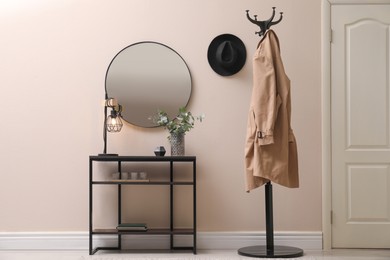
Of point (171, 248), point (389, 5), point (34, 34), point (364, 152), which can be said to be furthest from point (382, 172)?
point (34, 34)

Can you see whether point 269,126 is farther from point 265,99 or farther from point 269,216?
point 269,216

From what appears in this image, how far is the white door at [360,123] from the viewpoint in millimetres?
5449

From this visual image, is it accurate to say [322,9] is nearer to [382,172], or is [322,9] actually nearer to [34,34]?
[382,172]

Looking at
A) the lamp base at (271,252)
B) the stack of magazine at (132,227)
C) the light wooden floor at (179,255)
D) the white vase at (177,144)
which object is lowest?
the light wooden floor at (179,255)

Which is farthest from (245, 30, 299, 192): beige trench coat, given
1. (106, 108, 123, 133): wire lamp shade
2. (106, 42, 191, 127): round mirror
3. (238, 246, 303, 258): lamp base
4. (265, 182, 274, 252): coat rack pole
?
(106, 108, 123, 133): wire lamp shade

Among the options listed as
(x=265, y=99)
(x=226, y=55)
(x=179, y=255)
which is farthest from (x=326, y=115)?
(x=179, y=255)

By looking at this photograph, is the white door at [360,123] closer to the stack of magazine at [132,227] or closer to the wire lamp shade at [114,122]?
the stack of magazine at [132,227]

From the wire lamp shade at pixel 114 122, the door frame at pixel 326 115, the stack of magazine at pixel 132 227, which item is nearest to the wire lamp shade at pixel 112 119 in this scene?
the wire lamp shade at pixel 114 122

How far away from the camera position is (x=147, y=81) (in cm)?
550

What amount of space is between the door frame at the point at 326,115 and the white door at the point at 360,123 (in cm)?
3

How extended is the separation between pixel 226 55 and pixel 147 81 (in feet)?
2.20

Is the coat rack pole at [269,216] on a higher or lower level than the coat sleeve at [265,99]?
lower

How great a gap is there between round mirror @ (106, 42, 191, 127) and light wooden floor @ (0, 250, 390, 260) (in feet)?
3.53

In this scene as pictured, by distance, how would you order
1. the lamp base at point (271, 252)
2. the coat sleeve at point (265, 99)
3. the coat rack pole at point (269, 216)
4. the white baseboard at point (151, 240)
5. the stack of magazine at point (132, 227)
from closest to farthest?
the coat sleeve at point (265, 99) < the lamp base at point (271, 252) < the coat rack pole at point (269, 216) < the stack of magazine at point (132, 227) < the white baseboard at point (151, 240)
